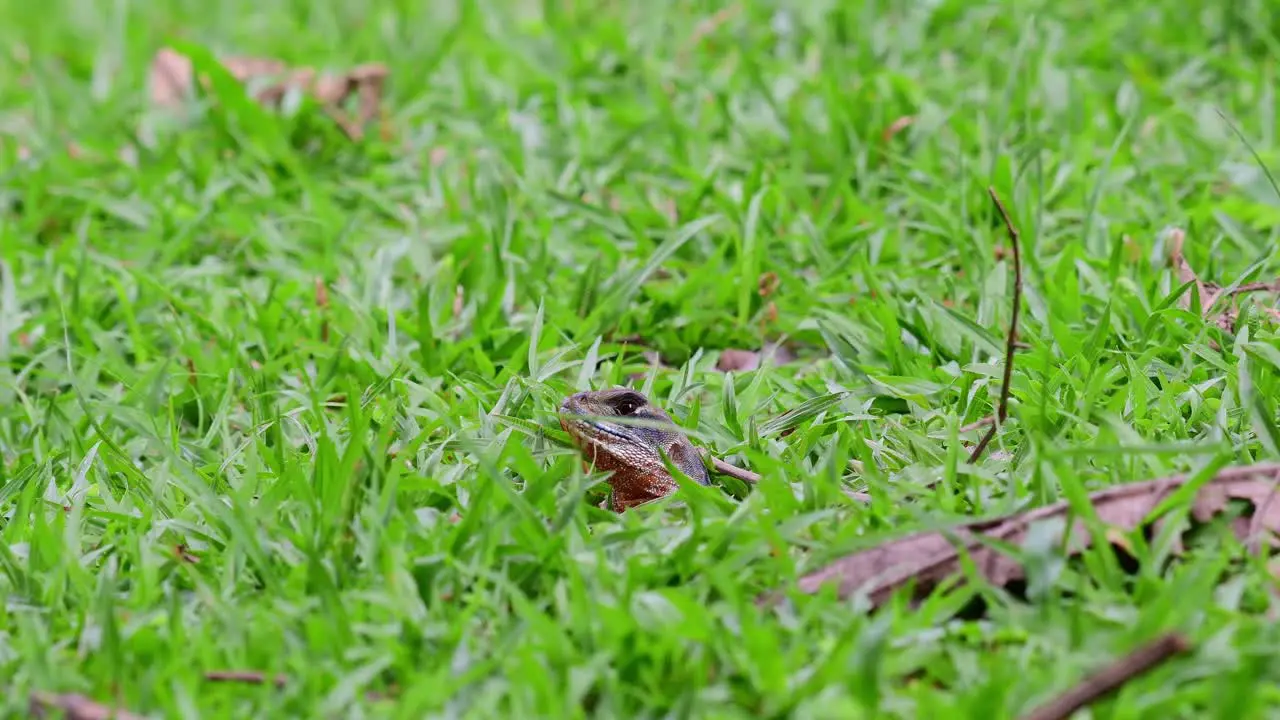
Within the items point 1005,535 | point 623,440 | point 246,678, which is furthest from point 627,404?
point 246,678

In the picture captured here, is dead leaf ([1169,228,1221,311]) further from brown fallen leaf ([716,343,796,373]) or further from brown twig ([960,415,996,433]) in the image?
brown fallen leaf ([716,343,796,373])

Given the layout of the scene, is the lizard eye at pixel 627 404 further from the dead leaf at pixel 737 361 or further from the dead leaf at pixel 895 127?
the dead leaf at pixel 895 127

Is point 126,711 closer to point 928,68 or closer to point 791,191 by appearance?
point 791,191

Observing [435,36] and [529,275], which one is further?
[435,36]

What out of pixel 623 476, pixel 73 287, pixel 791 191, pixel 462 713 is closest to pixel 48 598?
pixel 462 713

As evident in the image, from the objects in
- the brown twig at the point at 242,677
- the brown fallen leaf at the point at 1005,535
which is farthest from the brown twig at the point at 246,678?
the brown fallen leaf at the point at 1005,535

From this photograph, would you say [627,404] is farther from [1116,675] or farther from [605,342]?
[1116,675]
